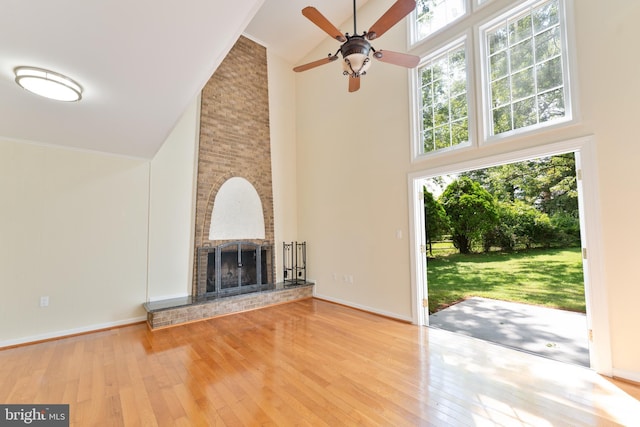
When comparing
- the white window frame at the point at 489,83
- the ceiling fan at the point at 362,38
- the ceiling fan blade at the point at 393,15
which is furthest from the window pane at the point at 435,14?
the ceiling fan blade at the point at 393,15

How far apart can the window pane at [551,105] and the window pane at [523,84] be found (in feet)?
0.51

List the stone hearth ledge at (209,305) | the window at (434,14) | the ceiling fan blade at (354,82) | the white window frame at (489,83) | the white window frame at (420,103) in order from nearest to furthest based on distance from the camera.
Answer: the white window frame at (489,83) → the ceiling fan blade at (354,82) → the white window frame at (420,103) → the window at (434,14) → the stone hearth ledge at (209,305)

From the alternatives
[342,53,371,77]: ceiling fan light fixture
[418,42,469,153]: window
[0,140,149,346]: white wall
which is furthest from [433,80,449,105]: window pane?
[0,140,149,346]: white wall

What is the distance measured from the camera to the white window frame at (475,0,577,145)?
266cm

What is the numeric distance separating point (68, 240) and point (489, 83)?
18.7 feet

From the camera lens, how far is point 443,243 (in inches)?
314

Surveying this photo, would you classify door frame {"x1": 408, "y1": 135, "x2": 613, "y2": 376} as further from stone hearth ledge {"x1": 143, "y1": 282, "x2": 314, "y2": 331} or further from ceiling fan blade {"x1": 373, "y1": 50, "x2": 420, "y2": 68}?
stone hearth ledge {"x1": 143, "y1": 282, "x2": 314, "y2": 331}

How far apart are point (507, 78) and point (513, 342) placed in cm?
313

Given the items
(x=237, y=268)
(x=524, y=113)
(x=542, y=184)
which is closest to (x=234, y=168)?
(x=237, y=268)

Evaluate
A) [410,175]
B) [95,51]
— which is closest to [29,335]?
[95,51]

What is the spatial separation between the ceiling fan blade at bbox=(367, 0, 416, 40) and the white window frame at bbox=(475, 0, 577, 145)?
1707 millimetres

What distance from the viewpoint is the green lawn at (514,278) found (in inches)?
203

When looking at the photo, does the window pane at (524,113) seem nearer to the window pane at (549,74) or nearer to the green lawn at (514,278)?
the window pane at (549,74)

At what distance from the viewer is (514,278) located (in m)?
6.07
